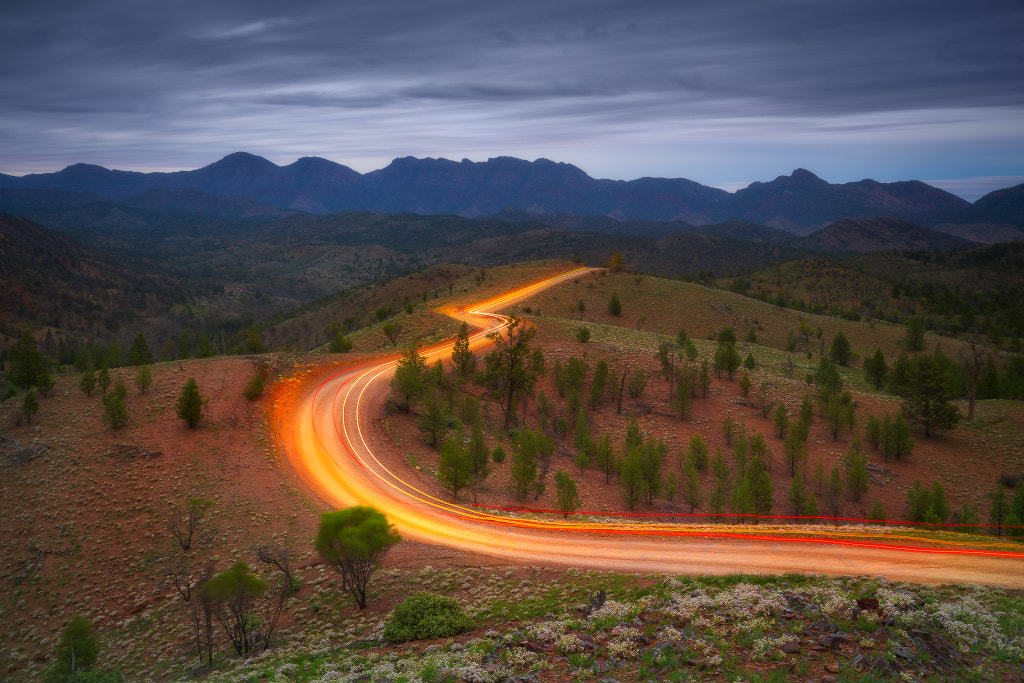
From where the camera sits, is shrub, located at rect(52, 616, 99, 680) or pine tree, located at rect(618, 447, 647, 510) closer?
shrub, located at rect(52, 616, 99, 680)

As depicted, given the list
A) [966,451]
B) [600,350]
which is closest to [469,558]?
[600,350]

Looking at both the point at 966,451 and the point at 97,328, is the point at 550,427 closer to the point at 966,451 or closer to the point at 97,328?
the point at 966,451

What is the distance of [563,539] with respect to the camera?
18.2 meters

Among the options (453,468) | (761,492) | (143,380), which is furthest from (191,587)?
(761,492)

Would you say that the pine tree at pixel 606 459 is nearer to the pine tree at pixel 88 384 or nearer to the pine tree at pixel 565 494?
the pine tree at pixel 565 494

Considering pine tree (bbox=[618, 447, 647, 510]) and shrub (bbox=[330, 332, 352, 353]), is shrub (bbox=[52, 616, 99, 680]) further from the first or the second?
shrub (bbox=[330, 332, 352, 353])

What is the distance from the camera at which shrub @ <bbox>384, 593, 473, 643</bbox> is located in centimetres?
1252

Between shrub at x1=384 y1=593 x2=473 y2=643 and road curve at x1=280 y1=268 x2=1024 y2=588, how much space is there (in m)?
3.74

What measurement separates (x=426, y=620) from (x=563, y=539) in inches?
259

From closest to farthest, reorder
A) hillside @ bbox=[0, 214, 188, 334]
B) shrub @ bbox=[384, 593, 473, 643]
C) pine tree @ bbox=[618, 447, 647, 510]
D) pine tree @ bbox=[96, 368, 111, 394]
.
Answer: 1. shrub @ bbox=[384, 593, 473, 643]
2. pine tree @ bbox=[618, 447, 647, 510]
3. pine tree @ bbox=[96, 368, 111, 394]
4. hillside @ bbox=[0, 214, 188, 334]

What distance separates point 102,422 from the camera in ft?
83.7

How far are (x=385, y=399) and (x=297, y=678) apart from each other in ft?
71.1

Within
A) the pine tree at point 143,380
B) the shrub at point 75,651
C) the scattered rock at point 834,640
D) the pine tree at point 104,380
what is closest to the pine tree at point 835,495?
the scattered rock at point 834,640

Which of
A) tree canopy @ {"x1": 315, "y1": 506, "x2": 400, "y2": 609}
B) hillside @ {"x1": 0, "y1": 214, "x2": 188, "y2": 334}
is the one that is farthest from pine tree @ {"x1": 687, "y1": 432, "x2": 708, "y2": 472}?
hillside @ {"x1": 0, "y1": 214, "x2": 188, "y2": 334}
